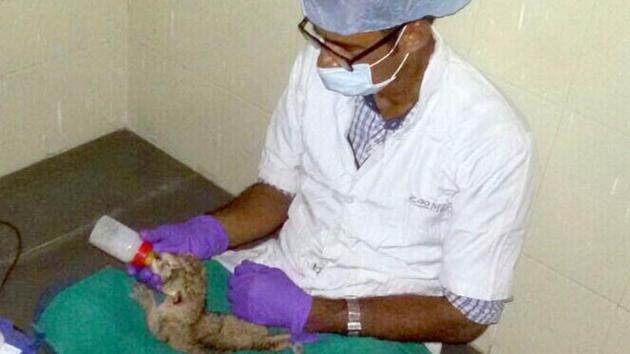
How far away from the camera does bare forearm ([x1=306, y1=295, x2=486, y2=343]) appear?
4.78 feet

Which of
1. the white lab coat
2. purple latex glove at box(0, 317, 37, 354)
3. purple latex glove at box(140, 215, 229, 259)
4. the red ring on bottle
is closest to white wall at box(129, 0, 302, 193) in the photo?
the white lab coat

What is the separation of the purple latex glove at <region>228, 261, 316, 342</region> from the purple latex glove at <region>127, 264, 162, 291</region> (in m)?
0.13

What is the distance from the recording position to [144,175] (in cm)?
240

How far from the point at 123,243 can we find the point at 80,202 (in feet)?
2.64

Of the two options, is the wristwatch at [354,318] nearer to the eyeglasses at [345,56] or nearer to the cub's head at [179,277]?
the cub's head at [179,277]

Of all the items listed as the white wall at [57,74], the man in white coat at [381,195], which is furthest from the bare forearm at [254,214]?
the white wall at [57,74]

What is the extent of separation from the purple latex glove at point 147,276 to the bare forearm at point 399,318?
0.27 meters

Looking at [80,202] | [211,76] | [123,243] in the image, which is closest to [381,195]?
[123,243]

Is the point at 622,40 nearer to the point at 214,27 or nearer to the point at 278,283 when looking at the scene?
the point at 278,283

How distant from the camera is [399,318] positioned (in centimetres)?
147

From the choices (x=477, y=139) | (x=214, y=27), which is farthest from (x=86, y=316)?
(x=214, y=27)

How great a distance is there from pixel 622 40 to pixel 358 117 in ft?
1.47

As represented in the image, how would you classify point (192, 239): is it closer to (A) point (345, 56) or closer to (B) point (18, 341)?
(B) point (18, 341)

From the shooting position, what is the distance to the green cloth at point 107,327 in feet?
4.78
